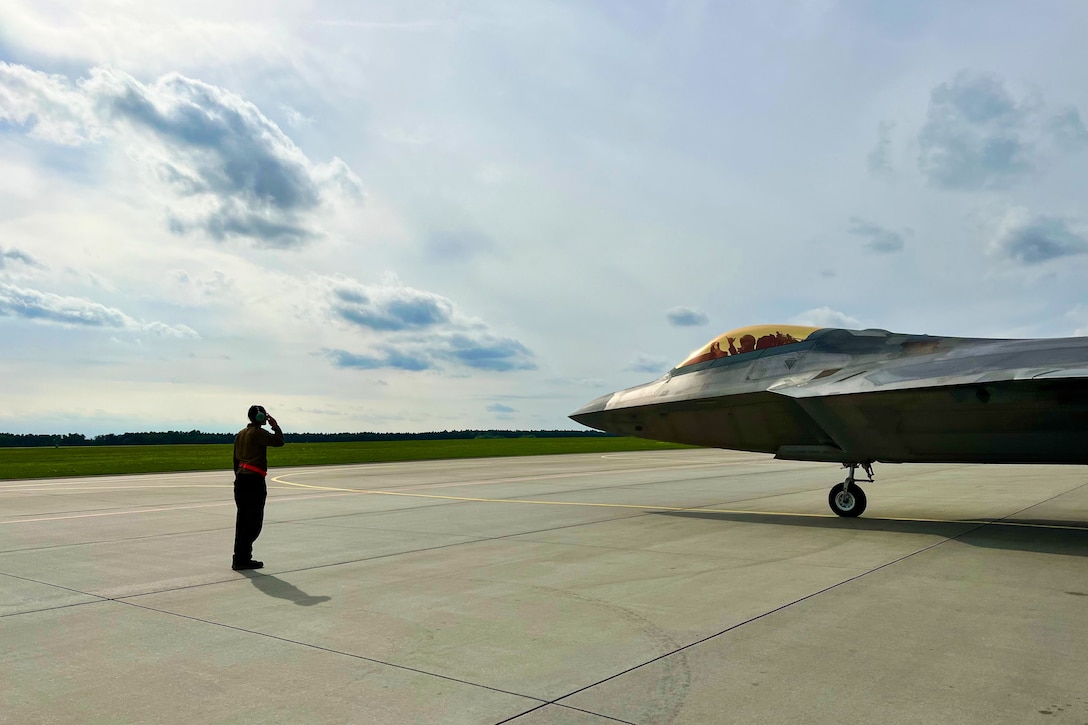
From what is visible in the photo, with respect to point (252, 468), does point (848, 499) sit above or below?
below

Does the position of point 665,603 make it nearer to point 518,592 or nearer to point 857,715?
point 518,592

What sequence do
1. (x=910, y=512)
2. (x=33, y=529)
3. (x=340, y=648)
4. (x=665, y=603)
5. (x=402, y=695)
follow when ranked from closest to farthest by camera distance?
(x=402, y=695)
(x=340, y=648)
(x=665, y=603)
(x=33, y=529)
(x=910, y=512)

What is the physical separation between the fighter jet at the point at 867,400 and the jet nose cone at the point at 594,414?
0.34 ft

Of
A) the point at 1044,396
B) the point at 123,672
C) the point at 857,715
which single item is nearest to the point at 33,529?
the point at 123,672

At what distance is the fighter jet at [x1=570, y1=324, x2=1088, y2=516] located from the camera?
405 inches

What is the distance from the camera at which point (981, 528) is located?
1139cm

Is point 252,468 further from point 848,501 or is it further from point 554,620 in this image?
point 848,501

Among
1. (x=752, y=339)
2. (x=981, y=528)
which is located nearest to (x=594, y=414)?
(x=752, y=339)

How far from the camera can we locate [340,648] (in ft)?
17.7

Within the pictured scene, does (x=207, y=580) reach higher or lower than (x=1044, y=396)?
lower

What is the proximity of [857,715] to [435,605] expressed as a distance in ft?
12.6

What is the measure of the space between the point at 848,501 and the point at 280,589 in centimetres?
968

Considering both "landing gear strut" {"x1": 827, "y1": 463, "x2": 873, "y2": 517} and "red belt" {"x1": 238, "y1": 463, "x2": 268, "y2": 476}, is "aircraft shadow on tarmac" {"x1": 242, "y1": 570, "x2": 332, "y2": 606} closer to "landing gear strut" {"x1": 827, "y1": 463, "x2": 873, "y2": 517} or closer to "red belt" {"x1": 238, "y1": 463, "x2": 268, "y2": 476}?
"red belt" {"x1": 238, "y1": 463, "x2": 268, "y2": 476}

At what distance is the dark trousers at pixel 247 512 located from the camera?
345 inches
